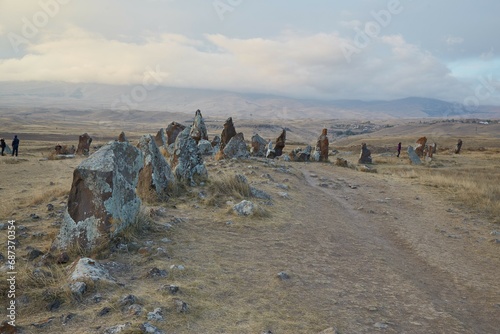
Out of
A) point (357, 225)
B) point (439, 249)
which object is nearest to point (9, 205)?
point (357, 225)

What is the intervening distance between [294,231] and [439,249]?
345cm

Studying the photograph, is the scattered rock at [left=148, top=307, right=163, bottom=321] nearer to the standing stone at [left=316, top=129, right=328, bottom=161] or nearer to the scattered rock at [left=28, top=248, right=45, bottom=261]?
the scattered rock at [left=28, top=248, right=45, bottom=261]

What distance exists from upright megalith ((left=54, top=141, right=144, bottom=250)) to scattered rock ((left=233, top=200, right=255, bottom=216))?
10.6ft

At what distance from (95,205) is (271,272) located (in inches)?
Answer: 129

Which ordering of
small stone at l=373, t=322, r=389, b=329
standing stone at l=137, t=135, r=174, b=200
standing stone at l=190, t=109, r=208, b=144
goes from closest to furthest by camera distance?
small stone at l=373, t=322, r=389, b=329 < standing stone at l=137, t=135, r=174, b=200 < standing stone at l=190, t=109, r=208, b=144

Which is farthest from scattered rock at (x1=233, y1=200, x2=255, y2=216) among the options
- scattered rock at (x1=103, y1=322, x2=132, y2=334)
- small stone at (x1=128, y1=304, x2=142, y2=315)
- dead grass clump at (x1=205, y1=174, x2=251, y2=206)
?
scattered rock at (x1=103, y1=322, x2=132, y2=334)

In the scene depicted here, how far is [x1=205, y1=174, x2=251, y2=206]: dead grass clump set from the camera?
11766 mm

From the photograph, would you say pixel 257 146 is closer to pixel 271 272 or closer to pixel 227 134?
pixel 227 134

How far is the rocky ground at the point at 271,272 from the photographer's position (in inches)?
197

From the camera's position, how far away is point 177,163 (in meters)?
13.5

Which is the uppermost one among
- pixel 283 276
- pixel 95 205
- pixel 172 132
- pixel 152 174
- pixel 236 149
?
pixel 172 132

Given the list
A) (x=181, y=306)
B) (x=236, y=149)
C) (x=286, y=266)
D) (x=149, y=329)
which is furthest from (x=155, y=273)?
(x=236, y=149)

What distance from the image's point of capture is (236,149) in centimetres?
2178

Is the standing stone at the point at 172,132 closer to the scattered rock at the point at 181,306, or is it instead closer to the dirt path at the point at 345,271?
the dirt path at the point at 345,271
